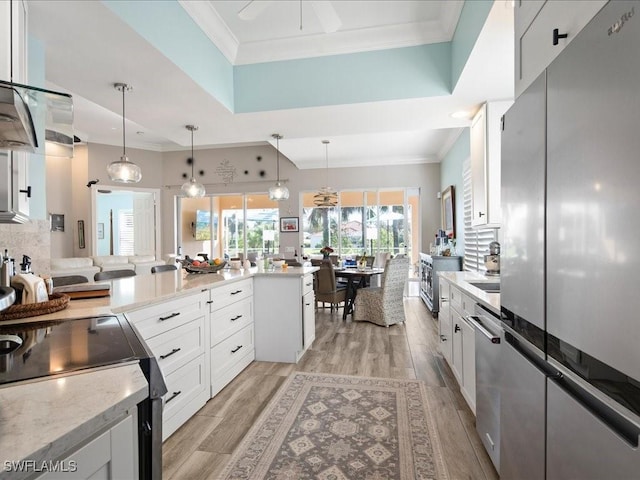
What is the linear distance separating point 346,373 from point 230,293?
4.18ft

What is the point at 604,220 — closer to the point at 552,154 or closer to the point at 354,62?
the point at 552,154

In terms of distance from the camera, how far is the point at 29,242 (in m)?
2.09

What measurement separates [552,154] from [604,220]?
0.34 meters

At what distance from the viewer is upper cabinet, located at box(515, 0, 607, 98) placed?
38.3 inches

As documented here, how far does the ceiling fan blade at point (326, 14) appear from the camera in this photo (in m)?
1.84

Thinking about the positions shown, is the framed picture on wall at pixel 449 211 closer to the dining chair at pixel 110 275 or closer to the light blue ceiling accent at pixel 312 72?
the light blue ceiling accent at pixel 312 72

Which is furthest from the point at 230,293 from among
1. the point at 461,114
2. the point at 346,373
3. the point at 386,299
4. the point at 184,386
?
the point at 461,114

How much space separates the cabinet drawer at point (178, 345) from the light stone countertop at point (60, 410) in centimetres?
117

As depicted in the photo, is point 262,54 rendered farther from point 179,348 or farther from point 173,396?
point 173,396

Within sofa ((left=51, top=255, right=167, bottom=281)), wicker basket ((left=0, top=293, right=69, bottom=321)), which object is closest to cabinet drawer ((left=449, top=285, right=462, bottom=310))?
Answer: wicker basket ((left=0, top=293, right=69, bottom=321))

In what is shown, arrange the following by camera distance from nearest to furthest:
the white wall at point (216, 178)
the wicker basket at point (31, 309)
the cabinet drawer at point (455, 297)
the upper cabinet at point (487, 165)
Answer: the wicker basket at point (31, 309), the cabinet drawer at point (455, 297), the upper cabinet at point (487, 165), the white wall at point (216, 178)

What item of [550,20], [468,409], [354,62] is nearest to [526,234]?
[550,20]

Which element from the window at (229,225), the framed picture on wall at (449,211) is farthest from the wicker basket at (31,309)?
the window at (229,225)

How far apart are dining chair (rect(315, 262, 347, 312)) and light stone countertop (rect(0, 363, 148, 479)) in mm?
3939
